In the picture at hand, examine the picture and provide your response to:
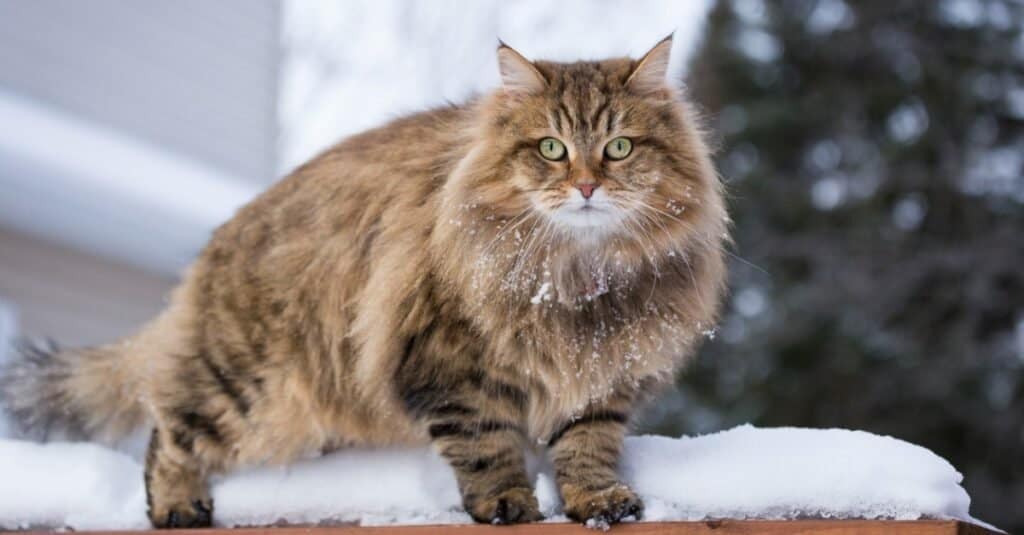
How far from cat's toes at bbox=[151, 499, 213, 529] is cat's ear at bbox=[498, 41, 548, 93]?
123 cm

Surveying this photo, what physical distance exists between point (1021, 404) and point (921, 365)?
0.84 metres

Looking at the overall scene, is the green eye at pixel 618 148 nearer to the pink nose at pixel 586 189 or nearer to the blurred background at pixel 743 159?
the pink nose at pixel 586 189

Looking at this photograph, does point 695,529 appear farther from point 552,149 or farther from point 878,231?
point 878,231

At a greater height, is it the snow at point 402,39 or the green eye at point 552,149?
the snow at point 402,39

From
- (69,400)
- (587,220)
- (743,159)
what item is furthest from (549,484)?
(743,159)

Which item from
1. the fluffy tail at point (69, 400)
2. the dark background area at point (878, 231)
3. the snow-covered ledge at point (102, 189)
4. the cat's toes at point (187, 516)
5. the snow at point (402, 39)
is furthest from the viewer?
the snow at point (402, 39)

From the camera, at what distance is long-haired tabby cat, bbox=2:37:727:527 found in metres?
2.32

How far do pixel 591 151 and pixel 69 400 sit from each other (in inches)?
66.7

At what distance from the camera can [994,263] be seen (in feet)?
30.2

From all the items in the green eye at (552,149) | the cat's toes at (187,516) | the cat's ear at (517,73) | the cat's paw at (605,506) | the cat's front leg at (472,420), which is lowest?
the cat's toes at (187,516)

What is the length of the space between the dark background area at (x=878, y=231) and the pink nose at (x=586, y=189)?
24.8ft

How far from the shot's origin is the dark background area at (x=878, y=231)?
927cm

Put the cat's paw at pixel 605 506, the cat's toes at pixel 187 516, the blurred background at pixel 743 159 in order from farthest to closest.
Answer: the blurred background at pixel 743 159
the cat's toes at pixel 187 516
the cat's paw at pixel 605 506

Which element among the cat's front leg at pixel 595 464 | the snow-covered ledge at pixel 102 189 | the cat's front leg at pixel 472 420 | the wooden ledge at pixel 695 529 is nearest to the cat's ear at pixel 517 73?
the cat's front leg at pixel 472 420
